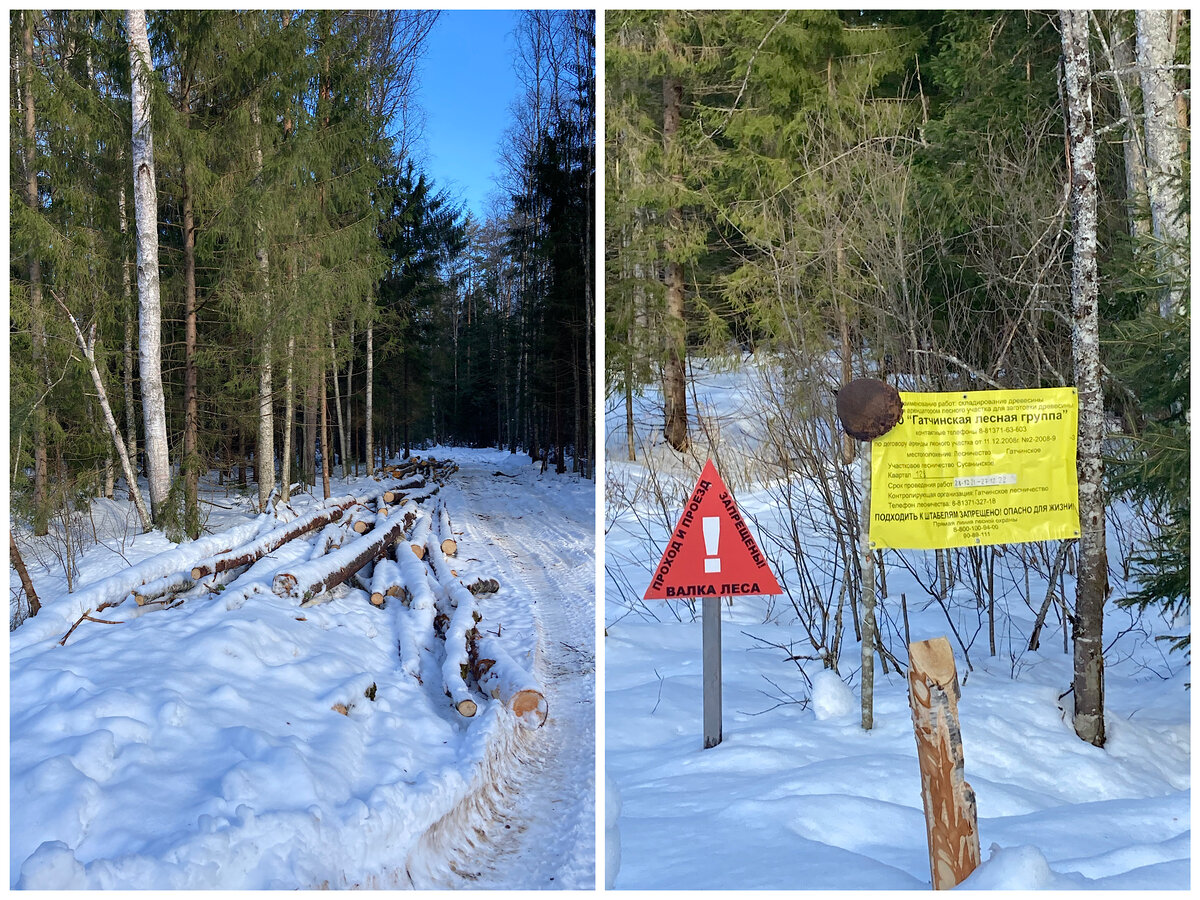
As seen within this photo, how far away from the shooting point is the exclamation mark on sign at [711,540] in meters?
2.89

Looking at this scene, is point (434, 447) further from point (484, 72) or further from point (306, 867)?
point (306, 867)

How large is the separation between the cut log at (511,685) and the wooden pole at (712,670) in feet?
2.72

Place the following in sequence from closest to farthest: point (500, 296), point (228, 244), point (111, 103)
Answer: point (111, 103), point (228, 244), point (500, 296)

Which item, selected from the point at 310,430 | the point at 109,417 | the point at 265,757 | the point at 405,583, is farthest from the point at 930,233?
the point at 310,430

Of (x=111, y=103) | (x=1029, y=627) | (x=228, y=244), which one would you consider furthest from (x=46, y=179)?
(x=1029, y=627)

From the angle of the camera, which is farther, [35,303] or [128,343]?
[128,343]

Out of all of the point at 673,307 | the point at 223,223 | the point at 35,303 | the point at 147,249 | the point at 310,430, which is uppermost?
the point at 223,223

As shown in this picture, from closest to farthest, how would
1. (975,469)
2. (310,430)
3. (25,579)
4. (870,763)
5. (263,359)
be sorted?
(870,763), (975,469), (25,579), (263,359), (310,430)

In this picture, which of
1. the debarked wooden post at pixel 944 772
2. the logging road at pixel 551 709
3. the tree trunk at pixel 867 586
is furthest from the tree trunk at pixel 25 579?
the debarked wooden post at pixel 944 772

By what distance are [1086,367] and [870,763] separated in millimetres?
1838

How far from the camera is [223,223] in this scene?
266 inches

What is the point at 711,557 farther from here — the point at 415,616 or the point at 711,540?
the point at 415,616

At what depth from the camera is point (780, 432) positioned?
14.8 feet

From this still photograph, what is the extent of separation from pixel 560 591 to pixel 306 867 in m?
3.86
